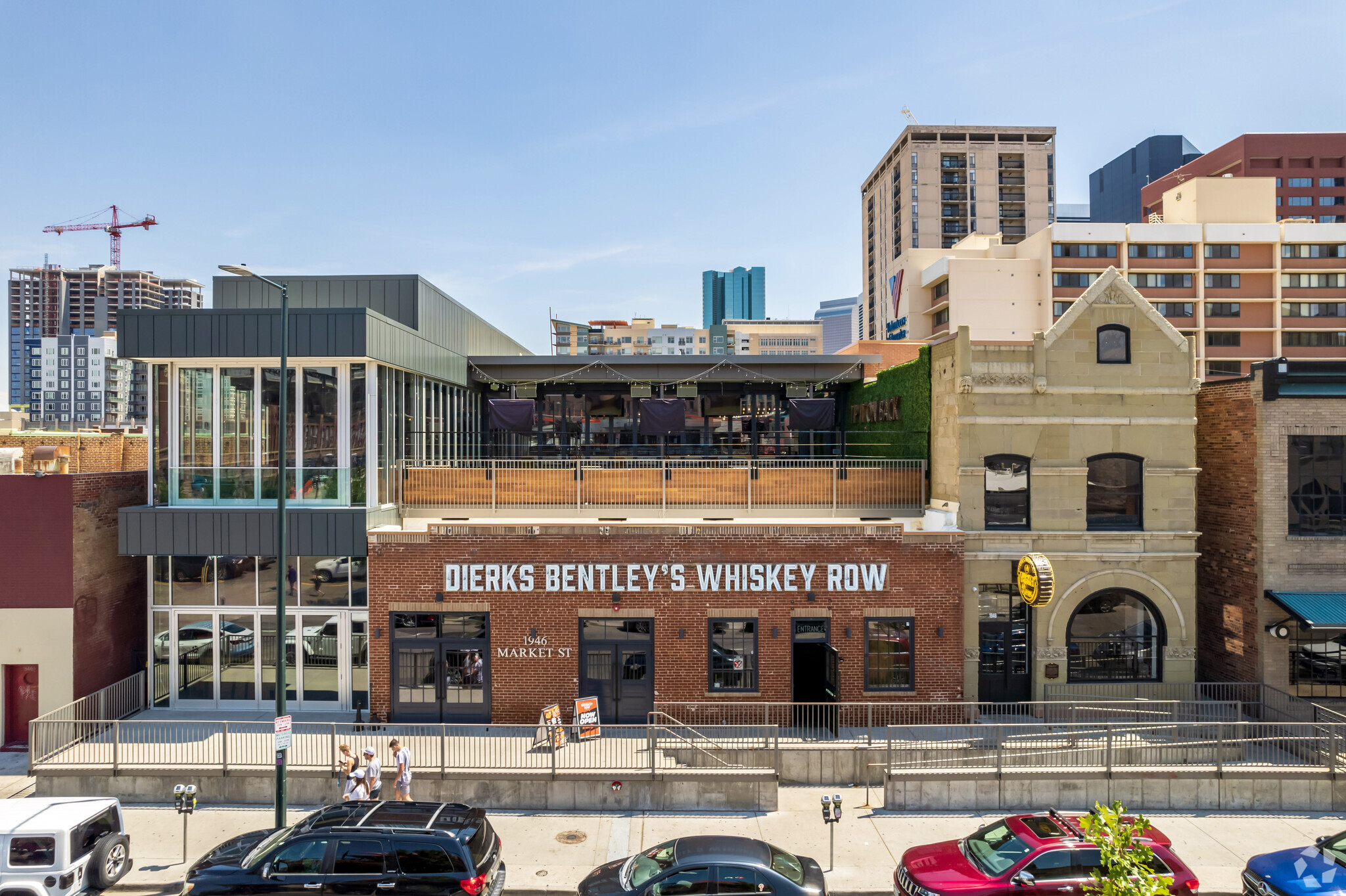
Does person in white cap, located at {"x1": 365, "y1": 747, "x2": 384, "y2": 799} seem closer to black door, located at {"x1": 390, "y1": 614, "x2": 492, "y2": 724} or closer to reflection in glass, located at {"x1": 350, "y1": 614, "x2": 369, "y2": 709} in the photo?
black door, located at {"x1": 390, "y1": 614, "x2": 492, "y2": 724}

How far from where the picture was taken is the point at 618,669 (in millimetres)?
19938

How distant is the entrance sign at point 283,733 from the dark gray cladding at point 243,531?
18.8 feet

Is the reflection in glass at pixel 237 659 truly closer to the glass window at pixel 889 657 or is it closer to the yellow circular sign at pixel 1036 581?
the glass window at pixel 889 657

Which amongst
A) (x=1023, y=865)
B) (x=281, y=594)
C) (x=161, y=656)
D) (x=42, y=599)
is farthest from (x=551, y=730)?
(x=42, y=599)

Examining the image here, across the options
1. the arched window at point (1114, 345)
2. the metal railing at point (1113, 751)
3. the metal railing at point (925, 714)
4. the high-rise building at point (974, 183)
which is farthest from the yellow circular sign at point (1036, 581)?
the high-rise building at point (974, 183)

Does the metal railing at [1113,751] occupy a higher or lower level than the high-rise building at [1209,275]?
lower

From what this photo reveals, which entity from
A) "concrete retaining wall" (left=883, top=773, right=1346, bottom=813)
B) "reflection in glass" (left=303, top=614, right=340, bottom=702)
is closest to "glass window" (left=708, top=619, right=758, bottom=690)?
"concrete retaining wall" (left=883, top=773, right=1346, bottom=813)

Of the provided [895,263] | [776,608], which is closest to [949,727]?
[776,608]

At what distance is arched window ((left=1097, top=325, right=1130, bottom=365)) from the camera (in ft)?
69.3

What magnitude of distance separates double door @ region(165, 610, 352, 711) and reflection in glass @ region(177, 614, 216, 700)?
0.02 meters

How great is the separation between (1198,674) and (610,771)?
16.9m

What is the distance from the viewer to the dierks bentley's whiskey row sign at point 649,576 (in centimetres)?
1989

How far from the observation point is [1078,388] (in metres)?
20.9

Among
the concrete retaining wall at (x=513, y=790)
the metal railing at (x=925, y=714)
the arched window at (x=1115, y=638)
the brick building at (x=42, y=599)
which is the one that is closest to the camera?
the concrete retaining wall at (x=513, y=790)
